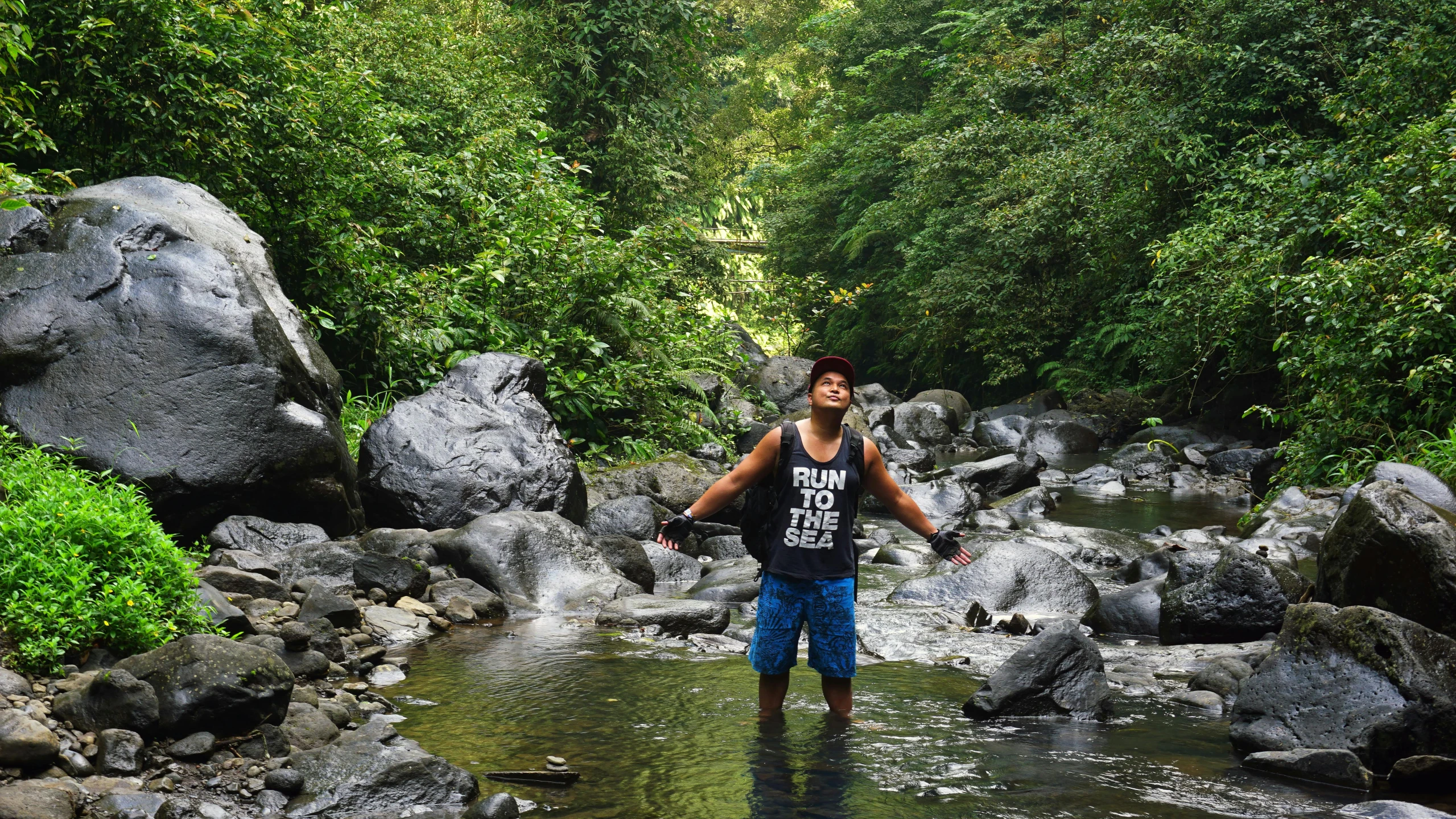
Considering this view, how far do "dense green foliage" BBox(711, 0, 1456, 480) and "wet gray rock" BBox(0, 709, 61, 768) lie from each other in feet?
33.8

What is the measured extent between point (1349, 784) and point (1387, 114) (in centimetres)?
1184

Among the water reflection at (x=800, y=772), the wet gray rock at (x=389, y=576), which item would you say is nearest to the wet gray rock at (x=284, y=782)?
the water reflection at (x=800, y=772)

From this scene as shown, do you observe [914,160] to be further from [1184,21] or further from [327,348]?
[327,348]

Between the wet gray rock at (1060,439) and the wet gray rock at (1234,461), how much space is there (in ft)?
10.5

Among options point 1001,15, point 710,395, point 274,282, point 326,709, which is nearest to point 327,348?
point 274,282

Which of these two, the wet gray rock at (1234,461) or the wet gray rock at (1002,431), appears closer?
the wet gray rock at (1234,461)

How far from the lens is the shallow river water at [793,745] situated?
4.21 metres

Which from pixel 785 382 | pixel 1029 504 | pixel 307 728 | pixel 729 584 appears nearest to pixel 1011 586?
pixel 729 584

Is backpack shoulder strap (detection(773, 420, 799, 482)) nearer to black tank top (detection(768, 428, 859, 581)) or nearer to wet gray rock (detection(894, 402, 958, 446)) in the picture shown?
black tank top (detection(768, 428, 859, 581))

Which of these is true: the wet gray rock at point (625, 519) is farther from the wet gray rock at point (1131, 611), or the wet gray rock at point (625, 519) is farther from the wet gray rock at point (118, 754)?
the wet gray rock at point (118, 754)

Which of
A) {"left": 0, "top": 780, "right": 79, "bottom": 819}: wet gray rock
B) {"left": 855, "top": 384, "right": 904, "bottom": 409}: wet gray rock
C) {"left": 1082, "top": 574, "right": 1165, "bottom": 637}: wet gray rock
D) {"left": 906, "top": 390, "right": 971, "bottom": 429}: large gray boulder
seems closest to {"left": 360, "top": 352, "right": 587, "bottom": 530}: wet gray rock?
{"left": 1082, "top": 574, "right": 1165, "bottom": 637}: wet gray rock

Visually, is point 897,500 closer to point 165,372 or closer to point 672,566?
point 672,566

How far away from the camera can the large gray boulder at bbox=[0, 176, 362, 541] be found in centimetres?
716

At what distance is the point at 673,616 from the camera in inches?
287
